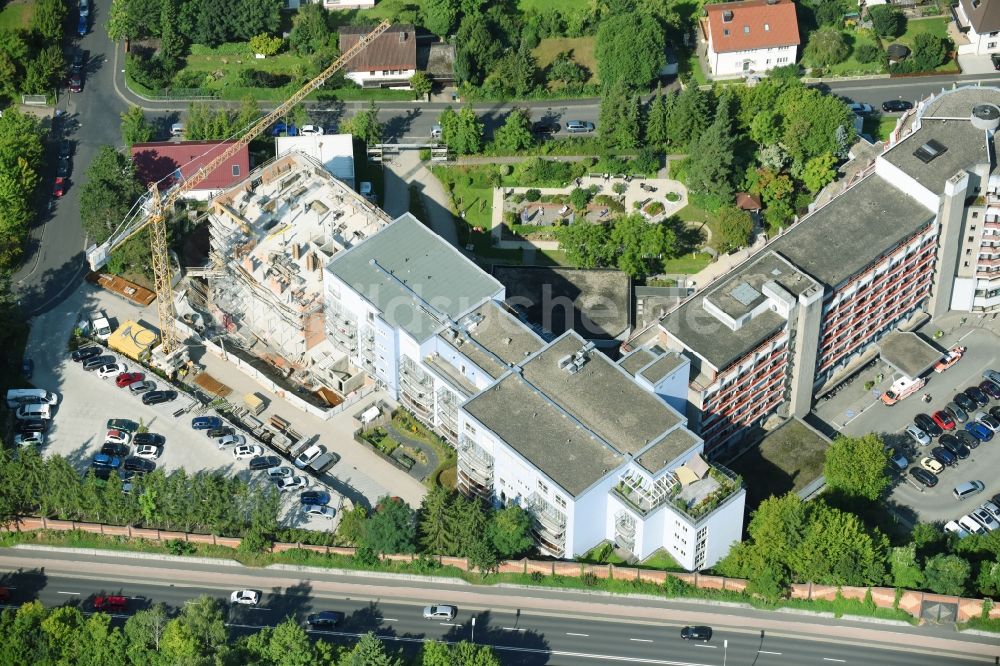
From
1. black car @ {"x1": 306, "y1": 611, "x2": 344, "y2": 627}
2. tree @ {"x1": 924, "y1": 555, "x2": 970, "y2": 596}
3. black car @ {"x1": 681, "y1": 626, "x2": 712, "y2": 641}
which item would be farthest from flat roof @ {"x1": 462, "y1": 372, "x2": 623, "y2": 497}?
tree @ {"x1": 924, "y1": 555, "x2": 970, "y2": 596}

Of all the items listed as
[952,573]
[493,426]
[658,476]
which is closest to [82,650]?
[493,426]

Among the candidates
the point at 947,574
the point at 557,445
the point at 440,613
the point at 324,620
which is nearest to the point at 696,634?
the point at 557,445

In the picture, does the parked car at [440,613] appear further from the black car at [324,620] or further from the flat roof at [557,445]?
the flat roof at [557,445]

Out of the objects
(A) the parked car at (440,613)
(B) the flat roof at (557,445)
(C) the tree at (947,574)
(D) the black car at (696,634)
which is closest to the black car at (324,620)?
(A) the parked car at (440,613)

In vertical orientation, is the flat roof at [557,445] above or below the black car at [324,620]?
above

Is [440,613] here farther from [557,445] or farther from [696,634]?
[696,634]

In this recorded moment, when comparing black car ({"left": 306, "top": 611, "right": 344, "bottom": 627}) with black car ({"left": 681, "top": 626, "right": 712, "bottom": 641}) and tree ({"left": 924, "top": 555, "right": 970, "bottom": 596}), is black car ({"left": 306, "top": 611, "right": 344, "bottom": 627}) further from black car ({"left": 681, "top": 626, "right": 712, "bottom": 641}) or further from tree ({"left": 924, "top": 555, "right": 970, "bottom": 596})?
tree ({"left": 924, "top": 555, "right": 970, "bottom": 596})

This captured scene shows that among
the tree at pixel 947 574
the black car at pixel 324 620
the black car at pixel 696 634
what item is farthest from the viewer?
the black car at pixel 324 620
